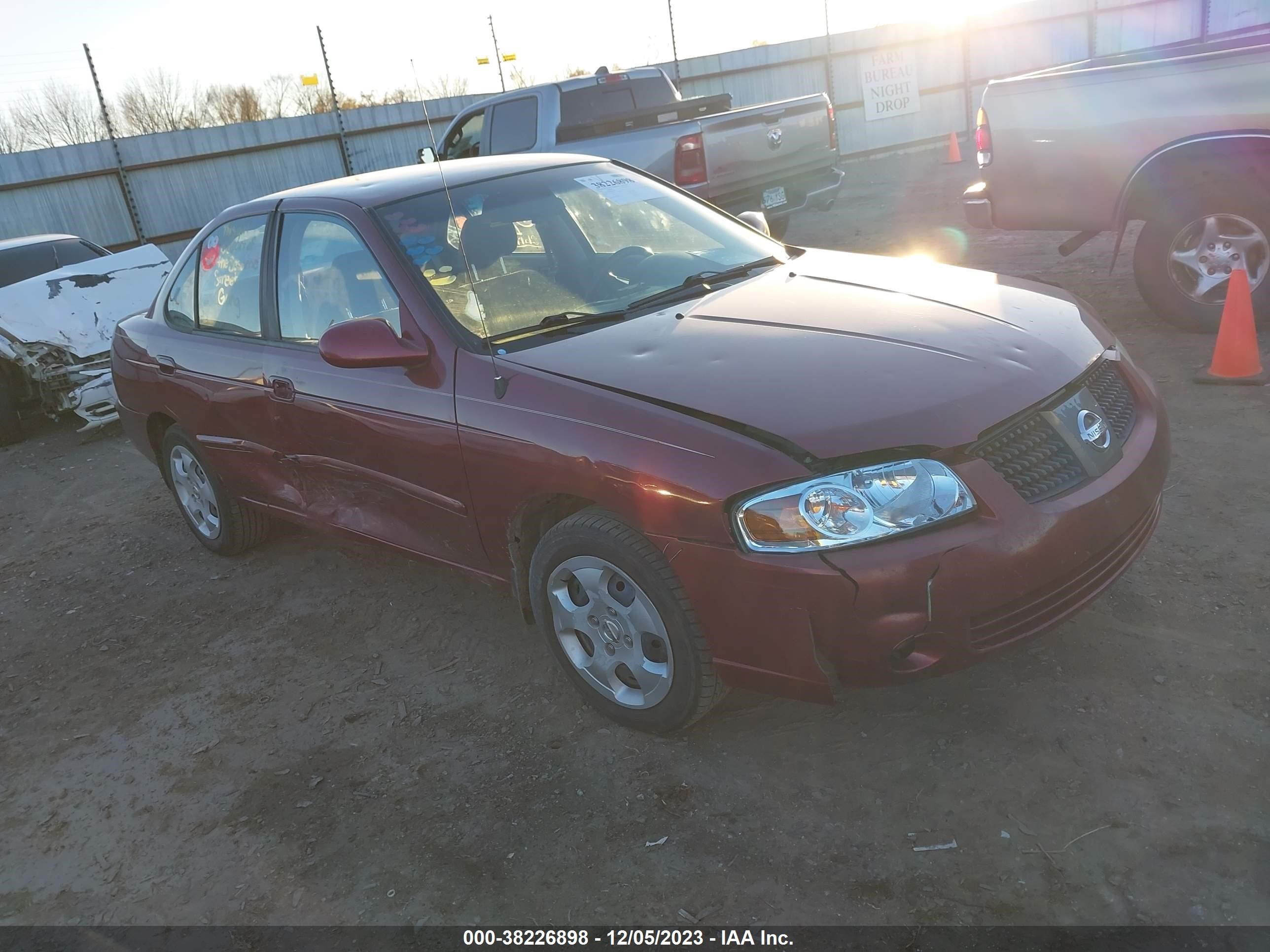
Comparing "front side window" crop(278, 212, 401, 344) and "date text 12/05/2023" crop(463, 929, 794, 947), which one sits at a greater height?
"front side window" crop(278, 212, 401, 344)

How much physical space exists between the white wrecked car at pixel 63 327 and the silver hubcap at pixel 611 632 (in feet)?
18.3

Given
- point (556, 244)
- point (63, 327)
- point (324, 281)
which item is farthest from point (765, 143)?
point (324, 281)

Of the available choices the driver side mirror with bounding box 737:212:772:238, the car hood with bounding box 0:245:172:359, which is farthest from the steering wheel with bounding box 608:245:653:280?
the car hood with bounding box 0:245:172:359

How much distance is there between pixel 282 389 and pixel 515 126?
7.72 m

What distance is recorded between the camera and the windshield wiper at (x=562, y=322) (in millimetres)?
3260

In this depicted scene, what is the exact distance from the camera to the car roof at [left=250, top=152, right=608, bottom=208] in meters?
3.72

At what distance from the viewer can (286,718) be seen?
3559mm

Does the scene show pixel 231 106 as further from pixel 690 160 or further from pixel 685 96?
pixel 690 160

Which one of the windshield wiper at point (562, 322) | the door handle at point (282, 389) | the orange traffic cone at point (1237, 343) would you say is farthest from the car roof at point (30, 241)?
the orange traffic cone at point (1237, 343)

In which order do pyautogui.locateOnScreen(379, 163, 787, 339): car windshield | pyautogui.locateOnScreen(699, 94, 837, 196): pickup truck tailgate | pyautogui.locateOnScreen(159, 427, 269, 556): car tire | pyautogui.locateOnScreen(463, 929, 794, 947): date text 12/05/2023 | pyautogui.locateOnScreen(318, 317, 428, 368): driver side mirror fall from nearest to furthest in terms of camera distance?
pyautogui.locateOnScreen(463, 929, 794, 947): date text 12/05/2023
pyautogui.locateOnScreen(318, 317, 428, 368): driver side mirror
pyautogui.locateOnScreen(379, 163, 787, 339): car windshield
pyautogui.locateOnScreen(159, 427, 269, 556): car tire
pyautogui.locateOnScreen(699, 94, 837, 196): pickup truck tailgate

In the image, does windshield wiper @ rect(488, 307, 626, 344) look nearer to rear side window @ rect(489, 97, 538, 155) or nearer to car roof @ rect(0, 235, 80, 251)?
rear side window @ rect(489, 97, 538, 155)

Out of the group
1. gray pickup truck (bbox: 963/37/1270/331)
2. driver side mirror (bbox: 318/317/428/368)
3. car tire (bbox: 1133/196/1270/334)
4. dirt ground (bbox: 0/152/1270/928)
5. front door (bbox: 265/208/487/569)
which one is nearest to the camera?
dirt ground (bbox: 0/152/1270/928)

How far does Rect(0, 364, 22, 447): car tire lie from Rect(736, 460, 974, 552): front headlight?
7.73 meters

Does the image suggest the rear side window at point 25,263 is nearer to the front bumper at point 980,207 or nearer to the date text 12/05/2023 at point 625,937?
the front bumper at point 980,207
